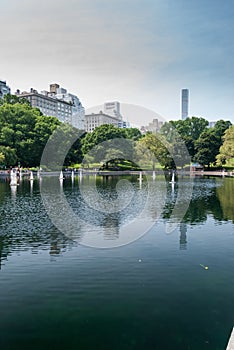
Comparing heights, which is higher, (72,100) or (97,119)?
(72,100)

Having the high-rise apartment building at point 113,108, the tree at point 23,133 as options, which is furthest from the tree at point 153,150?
the high-rise apartment building at point 113,108

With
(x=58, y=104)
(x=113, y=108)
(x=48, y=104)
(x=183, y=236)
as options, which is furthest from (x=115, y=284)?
(x=58, y=104)

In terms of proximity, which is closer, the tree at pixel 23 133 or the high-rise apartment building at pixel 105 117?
the tree at pixel 23 133

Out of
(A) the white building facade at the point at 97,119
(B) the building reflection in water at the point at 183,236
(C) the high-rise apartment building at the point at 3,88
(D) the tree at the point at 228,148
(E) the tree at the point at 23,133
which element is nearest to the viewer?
(B) the building reflection in water at the point at 183,236

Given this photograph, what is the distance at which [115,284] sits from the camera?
892cm

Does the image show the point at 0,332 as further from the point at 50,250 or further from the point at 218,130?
the point at 218,130

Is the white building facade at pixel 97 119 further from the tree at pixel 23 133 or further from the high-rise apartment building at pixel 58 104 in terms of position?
the tree at pixel 23 133

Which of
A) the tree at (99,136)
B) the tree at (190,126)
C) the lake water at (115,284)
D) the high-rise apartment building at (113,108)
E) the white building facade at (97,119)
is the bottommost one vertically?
the lake water at (115,284)

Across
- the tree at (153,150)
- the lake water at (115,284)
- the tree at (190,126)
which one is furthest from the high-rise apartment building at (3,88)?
the lake water at (115,284)

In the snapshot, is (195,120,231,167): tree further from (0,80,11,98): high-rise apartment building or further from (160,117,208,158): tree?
(0,80,11,98): high-rise apartment building

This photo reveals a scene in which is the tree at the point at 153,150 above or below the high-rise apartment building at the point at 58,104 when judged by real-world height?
below

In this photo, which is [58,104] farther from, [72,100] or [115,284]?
[115,284]

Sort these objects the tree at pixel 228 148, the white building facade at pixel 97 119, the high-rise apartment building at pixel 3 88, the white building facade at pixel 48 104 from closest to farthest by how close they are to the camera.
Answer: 1. the tree at pixel 228 148
2. the high-rise apartment building at pixel 3 88
3. the white building facade at pixel 48 104
4. the white building facade at pixel 97 119

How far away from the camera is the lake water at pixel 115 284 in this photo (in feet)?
21.3
